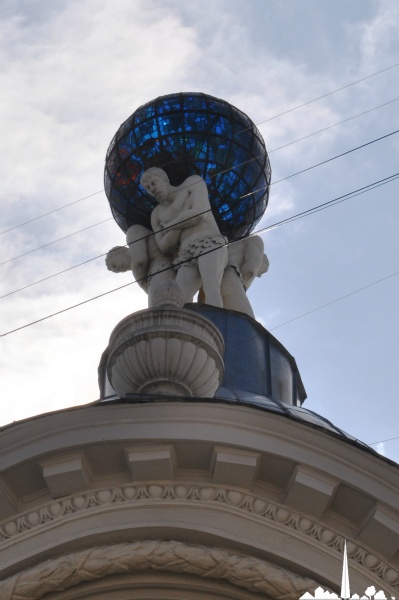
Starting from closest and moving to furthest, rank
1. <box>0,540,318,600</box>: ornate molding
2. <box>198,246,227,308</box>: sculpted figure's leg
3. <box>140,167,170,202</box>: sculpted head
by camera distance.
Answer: <box>0,540,318,600</box>: ornate molding, <box>198,246,227,308</box>: sculpted figure's leg, <box>140,167,170,202</box>: sculpted head

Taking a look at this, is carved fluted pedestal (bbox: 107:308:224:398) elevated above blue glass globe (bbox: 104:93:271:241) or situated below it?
below

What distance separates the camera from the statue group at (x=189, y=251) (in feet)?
54.6

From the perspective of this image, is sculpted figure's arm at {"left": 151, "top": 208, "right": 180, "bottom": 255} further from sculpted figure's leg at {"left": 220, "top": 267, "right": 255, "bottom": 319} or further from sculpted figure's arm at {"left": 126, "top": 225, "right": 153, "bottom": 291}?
sculpted figure's leg at {"left": 220, "top": 267, "right": 255, "bottom": 319}

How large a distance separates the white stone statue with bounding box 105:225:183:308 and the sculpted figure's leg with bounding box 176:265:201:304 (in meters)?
0.15

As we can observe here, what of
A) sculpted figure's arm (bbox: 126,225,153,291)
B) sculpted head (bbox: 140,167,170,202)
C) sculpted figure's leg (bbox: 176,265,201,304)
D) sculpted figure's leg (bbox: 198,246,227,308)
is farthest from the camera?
sculpted figure's arm (bbox: 126,225,153,291)

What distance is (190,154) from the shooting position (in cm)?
1862

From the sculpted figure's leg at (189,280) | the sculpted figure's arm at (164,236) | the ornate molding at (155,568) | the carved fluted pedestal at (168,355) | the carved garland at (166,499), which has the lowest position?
the ornate molding at (155,568)

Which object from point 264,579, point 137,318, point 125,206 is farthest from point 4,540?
point 125,206

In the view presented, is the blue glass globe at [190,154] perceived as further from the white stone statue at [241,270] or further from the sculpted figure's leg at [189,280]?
the sculpted figure's leg at [189,280]

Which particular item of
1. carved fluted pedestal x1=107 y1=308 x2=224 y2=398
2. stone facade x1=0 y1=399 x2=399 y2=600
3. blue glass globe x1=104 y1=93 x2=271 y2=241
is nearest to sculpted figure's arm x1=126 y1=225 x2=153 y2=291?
blue glass globe x1=104 y1=93 x2=271 y2=241

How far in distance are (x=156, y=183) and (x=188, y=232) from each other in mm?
768

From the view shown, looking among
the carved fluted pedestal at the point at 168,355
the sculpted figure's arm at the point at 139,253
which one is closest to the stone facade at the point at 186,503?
Answer: the carved fluted pedestal at the point at 168,355

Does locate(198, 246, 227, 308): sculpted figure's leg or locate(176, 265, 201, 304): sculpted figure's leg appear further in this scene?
locate(176, 265, 201, 304): sculpted figure's leg

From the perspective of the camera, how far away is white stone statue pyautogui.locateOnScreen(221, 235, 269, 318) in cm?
1694
